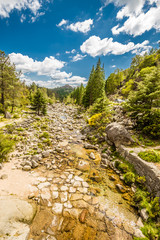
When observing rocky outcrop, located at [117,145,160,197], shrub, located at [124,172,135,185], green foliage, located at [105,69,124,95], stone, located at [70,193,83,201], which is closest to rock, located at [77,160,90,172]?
stone, located at [70,193,83,201]

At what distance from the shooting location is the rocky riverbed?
392 cm

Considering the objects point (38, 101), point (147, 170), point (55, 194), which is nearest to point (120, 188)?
point (147, 170)

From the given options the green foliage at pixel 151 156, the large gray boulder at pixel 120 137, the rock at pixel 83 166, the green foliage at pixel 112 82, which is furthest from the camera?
the green foliage at pixel 112 82

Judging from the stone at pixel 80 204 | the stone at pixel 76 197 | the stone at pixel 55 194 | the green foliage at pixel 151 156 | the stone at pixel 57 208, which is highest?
the green foliage at pixel 151 156

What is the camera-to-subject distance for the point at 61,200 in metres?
5.27

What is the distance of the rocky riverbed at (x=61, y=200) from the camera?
3.92m

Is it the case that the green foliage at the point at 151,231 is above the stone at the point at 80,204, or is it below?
above

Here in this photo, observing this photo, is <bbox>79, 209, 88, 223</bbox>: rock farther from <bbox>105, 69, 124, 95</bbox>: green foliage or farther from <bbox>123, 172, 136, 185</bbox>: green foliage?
<bbox>105, 69, 124, 95</bbox>: green foliage

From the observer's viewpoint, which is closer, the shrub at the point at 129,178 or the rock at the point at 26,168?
the shrub at the point at 129,178

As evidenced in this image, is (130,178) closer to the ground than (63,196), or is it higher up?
higher up

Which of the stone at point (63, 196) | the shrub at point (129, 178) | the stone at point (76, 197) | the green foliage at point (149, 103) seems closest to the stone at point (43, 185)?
the stone at point (63, 196)

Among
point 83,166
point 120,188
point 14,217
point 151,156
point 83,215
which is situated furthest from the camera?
point 83,166

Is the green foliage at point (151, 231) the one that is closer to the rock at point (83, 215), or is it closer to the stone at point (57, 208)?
the rock at point (83, 215)

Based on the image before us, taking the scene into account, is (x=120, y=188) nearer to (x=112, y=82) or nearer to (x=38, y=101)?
(x=38, y=101)
